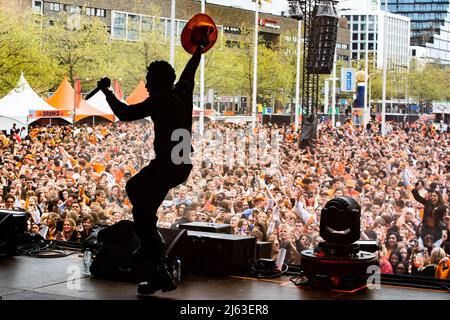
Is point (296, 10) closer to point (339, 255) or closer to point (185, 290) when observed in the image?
point (339, 255)

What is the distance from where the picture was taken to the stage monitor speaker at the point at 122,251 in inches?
166

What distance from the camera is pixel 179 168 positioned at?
3711 mm

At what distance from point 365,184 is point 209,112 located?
9.80 metres

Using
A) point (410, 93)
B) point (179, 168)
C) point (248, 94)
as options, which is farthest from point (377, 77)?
point (179, 168)

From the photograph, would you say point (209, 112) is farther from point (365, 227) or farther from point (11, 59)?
point (365, 227)

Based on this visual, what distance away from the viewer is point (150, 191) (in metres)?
3.68

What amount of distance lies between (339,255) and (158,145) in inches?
48.8

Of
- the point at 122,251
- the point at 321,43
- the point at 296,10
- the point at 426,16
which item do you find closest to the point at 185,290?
the point at 122,251

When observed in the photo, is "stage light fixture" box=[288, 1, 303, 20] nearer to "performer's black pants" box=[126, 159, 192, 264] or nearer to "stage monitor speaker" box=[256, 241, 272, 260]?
"stage monitor speaker" box=[256, 241, 272, 260]

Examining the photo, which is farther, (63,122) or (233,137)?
(63,122)

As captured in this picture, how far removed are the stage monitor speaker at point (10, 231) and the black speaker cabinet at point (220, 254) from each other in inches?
52.5

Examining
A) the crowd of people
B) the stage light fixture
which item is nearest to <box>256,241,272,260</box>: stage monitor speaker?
the crowd of people
